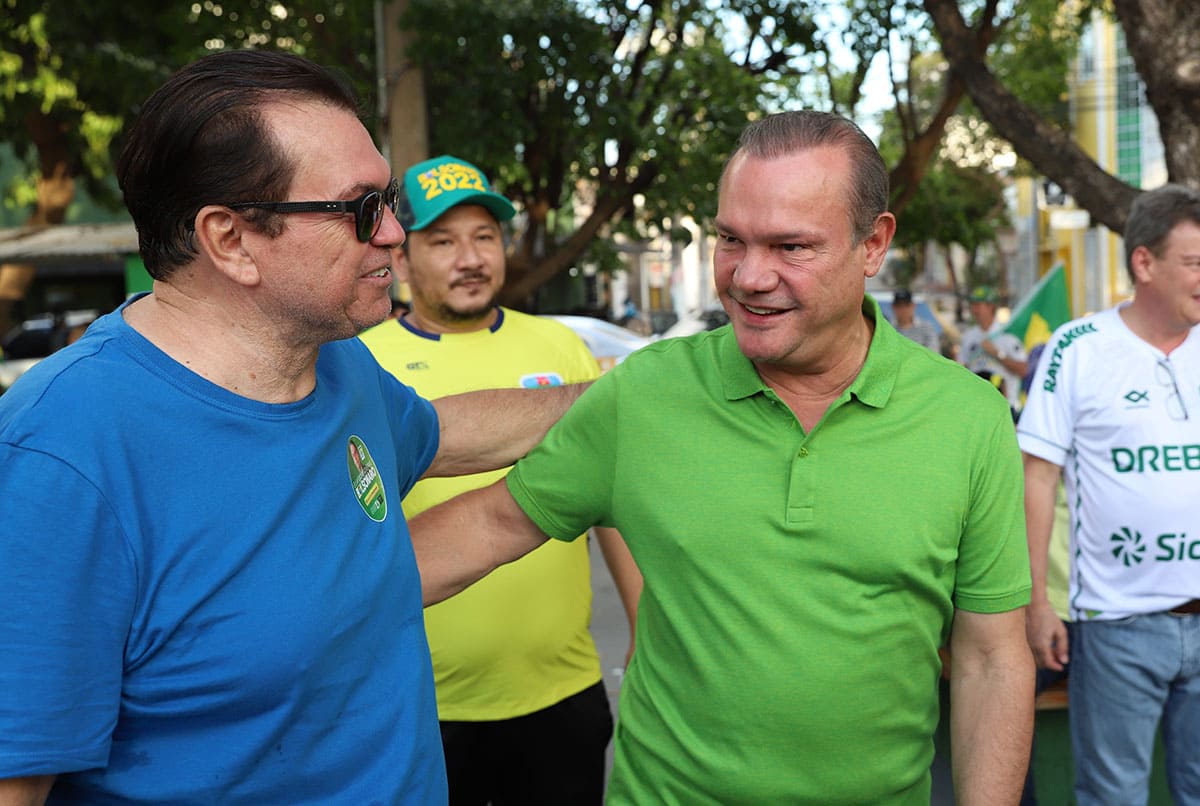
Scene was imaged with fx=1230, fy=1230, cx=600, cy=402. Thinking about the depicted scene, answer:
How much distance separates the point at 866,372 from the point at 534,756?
1.61 metres

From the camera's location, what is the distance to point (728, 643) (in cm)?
215

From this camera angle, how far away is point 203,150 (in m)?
1.72

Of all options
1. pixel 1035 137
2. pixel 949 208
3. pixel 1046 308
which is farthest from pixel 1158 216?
pixel 949 208

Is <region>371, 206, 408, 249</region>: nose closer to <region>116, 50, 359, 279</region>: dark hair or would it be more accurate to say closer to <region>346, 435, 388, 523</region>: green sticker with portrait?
<region>116, 50, 359, 279</region>: dark hair

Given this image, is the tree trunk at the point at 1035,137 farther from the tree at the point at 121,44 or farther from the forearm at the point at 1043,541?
the tree at the point at 121,44

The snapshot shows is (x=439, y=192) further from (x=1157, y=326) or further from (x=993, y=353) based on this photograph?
(x=993, y=353)

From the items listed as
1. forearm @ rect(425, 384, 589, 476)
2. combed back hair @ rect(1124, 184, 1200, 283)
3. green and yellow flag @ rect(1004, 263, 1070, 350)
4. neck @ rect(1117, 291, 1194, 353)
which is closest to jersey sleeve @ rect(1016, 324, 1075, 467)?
neck @ rect(1117, 291, 1194, 353)

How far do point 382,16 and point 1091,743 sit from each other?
772 centimetres

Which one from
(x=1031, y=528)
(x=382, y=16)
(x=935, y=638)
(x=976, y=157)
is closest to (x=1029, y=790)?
(x=1031, y=528)

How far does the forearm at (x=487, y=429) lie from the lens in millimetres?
2545

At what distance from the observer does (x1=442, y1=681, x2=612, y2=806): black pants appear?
3232mm

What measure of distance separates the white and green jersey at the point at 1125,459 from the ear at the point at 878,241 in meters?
1.55

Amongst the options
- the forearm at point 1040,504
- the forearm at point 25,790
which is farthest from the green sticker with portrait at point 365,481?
the forearm at point 1040,504

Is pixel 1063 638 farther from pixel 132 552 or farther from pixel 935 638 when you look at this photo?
pixel 132 552
